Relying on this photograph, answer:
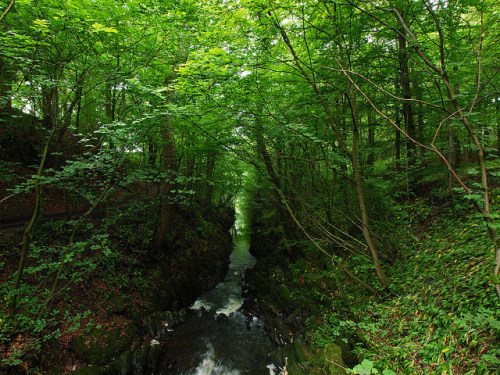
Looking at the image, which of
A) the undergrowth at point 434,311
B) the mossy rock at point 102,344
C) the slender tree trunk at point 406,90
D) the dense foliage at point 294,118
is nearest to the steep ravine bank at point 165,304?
the mossy rock at point 102,344

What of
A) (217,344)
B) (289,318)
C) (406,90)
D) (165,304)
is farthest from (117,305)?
(406,90)

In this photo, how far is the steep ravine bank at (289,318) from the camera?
4707mm

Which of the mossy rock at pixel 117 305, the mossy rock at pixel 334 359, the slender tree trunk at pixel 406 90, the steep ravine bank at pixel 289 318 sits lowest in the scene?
the steep ravine bank at pixel 289 318

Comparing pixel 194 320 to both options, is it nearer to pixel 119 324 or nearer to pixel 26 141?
pixel 119 324

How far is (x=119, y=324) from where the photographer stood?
680cm

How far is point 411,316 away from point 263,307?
6.13 meters

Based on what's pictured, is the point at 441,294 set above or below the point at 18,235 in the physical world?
below

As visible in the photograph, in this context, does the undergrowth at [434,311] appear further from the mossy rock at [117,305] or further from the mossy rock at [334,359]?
the mossy rock at [117,305]

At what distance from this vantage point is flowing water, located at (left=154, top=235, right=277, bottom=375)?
6.55 metres

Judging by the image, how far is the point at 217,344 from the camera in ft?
24.9

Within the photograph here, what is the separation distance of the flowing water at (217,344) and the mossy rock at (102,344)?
1202mm

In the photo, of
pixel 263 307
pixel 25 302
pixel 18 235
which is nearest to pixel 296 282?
pixel 263 307

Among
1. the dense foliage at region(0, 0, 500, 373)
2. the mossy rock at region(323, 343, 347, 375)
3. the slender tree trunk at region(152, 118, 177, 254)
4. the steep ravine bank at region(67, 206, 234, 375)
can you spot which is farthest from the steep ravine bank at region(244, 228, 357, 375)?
the slender tree trunk at region(152, 118, 177, 254)

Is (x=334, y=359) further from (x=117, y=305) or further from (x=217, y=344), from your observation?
(x=117, y=305)
